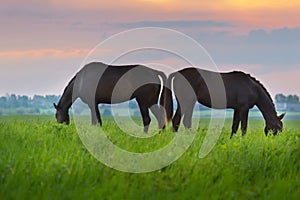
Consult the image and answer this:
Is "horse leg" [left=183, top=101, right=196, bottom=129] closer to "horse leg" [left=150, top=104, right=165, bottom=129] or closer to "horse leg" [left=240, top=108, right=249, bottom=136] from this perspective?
"horse leg" [left=150, top=104, right=165, bottom=129]

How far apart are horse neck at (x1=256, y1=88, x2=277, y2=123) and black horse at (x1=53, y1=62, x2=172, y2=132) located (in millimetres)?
3286

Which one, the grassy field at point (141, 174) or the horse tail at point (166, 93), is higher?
the horse tail at point (166, 93)

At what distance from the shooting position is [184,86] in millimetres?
19219

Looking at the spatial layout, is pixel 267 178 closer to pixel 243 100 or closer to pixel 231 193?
pixel 231 193

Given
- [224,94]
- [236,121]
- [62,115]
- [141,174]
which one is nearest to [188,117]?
[224,94]

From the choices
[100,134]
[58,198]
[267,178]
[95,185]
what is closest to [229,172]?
[267,178]

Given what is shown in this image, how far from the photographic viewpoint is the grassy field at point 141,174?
9.82 meters

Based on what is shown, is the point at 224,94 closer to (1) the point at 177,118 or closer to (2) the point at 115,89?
(1) the point at 177,118

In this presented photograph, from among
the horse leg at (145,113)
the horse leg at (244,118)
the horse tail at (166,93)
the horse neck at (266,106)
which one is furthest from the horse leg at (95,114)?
the horse neck at (266,106)

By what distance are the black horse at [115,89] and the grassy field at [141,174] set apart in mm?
4676

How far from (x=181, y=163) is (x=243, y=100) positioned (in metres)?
8.12

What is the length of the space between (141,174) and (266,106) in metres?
9.88

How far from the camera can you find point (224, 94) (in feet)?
64.5

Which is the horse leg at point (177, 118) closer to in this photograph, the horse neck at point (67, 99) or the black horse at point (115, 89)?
the black horse at point (115, 89)
